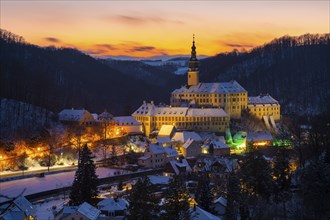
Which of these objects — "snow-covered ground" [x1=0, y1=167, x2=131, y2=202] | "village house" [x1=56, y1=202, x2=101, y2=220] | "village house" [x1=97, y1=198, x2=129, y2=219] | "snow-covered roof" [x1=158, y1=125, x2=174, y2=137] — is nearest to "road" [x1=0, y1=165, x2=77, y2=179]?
"snow-covered ground" [x1=0, y1=167, x2=131, y2=202]

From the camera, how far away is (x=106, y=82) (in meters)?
156

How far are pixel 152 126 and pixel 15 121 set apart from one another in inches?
797

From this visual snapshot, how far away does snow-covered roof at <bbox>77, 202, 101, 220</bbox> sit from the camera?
3381 centimetres

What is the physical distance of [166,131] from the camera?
71.9 meters

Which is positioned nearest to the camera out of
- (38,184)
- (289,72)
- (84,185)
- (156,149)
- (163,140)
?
(84,185)

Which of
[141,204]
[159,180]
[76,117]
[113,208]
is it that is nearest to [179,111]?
[76,117]

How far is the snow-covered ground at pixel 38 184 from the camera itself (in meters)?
46.6

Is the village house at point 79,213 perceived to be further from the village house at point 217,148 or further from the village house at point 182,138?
the village house at point 182,138

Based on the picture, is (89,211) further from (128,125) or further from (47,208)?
(128,125)

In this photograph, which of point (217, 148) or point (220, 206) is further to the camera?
point (217, 148)

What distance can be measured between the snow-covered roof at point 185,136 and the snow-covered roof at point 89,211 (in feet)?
110

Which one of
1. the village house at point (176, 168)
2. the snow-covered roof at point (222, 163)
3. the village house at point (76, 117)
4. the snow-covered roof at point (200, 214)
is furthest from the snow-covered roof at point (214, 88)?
the snow-covered roof at point (200, 214)

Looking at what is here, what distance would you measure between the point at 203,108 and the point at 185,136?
33.5 ft

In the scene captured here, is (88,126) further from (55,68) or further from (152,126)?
(55,68)
